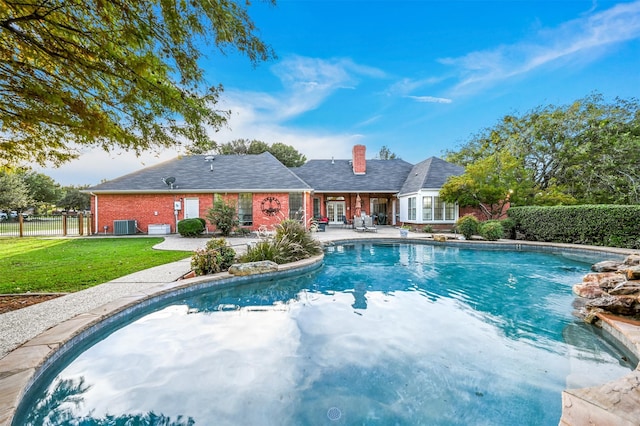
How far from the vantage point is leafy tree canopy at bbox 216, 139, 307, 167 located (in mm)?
37375

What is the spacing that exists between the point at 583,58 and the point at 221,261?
2004 centimetres

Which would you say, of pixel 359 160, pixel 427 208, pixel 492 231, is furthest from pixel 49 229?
pixel 492 231

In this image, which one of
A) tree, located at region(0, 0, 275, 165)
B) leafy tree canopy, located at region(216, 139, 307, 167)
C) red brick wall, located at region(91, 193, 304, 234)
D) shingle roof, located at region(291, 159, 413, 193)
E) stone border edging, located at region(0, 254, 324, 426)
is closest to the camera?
stone border edging, located at region(0, 254, 324, 426)

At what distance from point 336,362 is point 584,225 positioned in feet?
45.6

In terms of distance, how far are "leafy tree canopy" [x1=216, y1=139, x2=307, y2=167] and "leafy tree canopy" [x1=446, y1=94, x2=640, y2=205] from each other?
80.1 feet

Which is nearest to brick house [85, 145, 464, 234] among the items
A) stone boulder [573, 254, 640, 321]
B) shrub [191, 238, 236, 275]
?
shrub [191, 238, 236, 275]

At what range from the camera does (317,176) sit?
2358 centimetres

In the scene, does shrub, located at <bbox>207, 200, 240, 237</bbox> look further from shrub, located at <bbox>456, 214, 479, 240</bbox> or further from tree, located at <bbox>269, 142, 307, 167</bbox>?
tree, located at <bbox>269, 142, 307, 167</bbox>

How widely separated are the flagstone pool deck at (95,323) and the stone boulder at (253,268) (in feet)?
1.07

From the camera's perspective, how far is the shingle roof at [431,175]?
1792 cm

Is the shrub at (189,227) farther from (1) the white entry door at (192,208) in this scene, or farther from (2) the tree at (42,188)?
(2) the tree at (42,188)

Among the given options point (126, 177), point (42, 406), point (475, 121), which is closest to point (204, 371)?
point (42, 406)

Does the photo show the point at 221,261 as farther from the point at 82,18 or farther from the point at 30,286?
the point at 82,18

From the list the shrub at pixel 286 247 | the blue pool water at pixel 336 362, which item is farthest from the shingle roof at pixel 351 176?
the blue pool water at pixel 336 362
